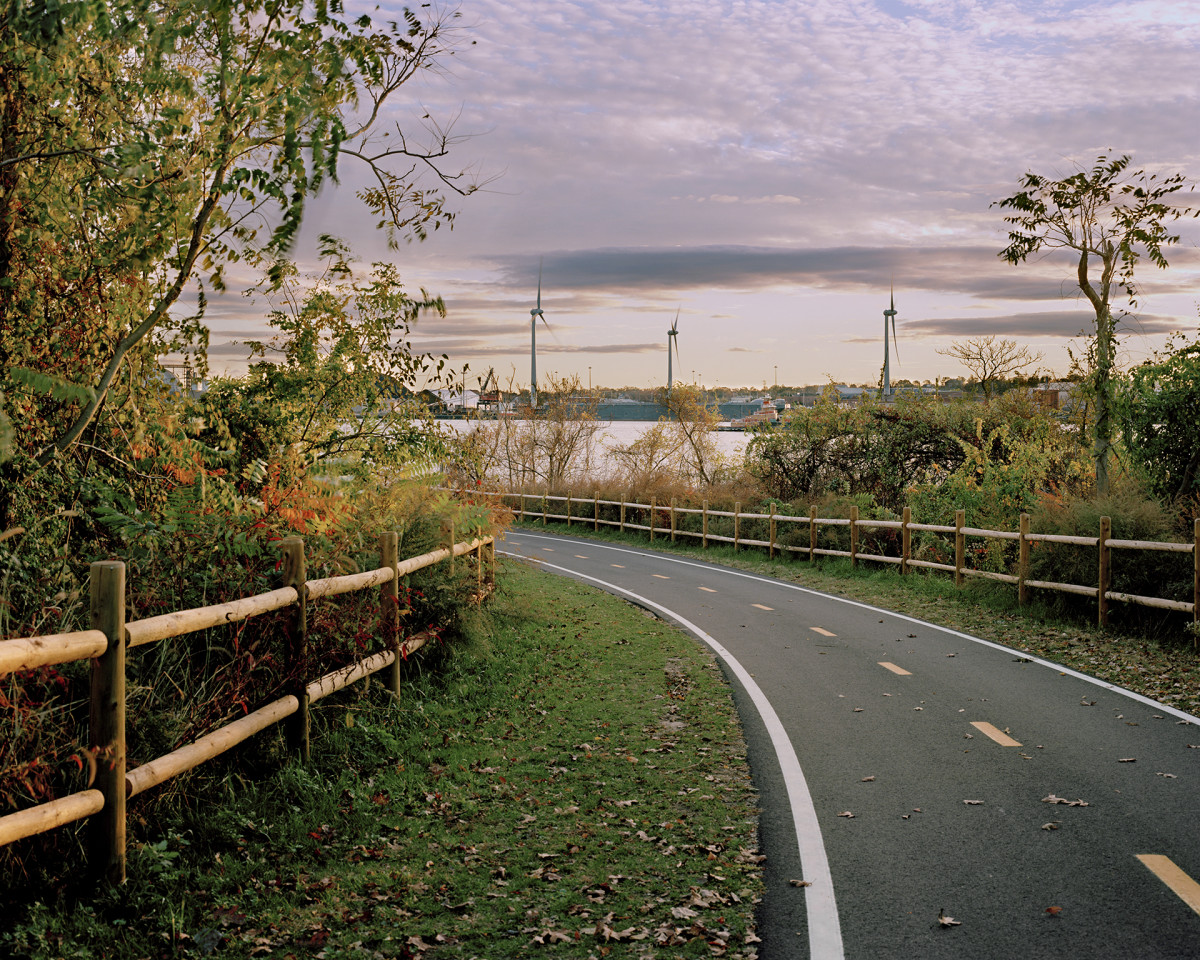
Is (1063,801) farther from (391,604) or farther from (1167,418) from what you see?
(1167,418)

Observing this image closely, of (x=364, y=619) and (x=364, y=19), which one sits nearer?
(x=364, y=19)

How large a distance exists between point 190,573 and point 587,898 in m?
3.76

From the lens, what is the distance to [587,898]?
5094mm

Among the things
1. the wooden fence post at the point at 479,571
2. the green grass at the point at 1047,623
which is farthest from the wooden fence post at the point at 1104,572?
the wooden fence post at the point at 479,571

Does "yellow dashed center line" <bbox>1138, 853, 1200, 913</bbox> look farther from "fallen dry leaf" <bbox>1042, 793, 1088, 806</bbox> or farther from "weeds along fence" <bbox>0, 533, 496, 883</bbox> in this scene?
"weeds along fence" <bbox>0, 533, 496, 883</bbox>

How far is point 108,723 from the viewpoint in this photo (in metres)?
4.77

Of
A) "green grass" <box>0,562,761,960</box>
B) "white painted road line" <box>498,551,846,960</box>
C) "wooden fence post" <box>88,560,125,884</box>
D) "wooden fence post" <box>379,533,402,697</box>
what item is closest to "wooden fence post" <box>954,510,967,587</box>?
"white painted road line" <box>498,551,846,960</box>

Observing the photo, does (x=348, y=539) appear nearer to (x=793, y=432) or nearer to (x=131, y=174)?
(x=131, y=174)

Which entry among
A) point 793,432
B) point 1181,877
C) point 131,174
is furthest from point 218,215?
point 793,432

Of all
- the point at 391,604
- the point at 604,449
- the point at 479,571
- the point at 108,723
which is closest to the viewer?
the point at 108,723

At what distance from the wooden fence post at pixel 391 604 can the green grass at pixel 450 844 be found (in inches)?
7.4

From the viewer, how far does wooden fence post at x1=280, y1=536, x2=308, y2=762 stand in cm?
673

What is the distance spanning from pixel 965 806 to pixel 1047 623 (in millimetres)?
8687

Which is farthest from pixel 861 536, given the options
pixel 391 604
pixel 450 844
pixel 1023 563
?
pixel 450 844
